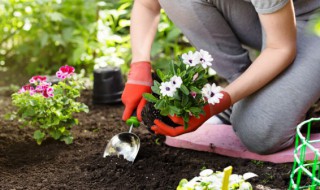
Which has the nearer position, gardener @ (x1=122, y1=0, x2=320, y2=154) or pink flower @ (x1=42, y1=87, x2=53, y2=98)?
gardener @ (x1=122, y1=0, x2=320, y2=154)

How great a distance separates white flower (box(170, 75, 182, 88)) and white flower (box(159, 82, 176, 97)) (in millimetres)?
14

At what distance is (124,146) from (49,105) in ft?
1.22

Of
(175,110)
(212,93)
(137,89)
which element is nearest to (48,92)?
(137,89)

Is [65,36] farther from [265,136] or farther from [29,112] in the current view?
[265,136]

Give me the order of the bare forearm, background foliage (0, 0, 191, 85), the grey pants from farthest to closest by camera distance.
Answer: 1. background foliage (0, 0, 191, 85)
2. the bare forearm
3. the grey pants

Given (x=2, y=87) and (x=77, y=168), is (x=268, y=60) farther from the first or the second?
(x=2, y=87)

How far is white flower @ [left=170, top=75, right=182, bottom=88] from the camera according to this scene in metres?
2.13

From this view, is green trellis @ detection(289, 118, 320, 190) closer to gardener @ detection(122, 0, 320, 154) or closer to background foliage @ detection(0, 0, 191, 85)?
gardener @ detection(122, 0, 320, 154)

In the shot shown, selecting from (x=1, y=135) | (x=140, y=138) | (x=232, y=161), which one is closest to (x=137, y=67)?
(x=140, y=138)

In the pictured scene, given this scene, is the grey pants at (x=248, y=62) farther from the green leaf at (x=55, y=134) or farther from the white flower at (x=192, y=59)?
the green leaf at (x=55, y=134)

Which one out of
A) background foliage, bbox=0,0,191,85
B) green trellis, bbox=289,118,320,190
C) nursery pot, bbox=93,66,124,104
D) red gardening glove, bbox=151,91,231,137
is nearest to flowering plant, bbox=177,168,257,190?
green trellis, bbox=289,118,320,190

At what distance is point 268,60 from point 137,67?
57 centimetres

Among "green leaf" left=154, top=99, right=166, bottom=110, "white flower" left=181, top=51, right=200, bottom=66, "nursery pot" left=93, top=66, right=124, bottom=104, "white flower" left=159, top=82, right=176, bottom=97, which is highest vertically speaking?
"white flower" left=181, top=51, right=200, bottom=66

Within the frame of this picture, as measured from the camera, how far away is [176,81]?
215 cm
